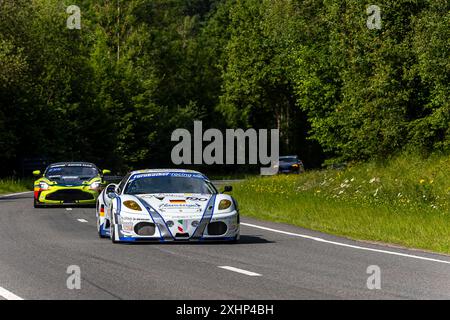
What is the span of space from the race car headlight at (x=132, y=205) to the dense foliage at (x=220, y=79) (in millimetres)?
13985

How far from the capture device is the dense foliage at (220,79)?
3453 centimetres

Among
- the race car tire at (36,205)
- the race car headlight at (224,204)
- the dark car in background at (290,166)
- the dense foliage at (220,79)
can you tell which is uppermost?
the dense foliage at (220,79)

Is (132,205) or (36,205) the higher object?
Result: (132,205)

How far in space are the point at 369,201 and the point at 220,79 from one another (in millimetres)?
67638

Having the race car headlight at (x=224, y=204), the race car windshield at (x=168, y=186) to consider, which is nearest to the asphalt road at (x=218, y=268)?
the race car headlight at (x=224, y=204)

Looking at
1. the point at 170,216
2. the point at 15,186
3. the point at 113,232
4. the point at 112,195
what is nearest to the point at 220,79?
the point at 15,186

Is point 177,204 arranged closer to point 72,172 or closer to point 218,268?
point 218,268

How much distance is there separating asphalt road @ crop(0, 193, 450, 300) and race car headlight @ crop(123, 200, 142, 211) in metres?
0.61

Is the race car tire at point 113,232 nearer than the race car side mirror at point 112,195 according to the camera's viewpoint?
Yes

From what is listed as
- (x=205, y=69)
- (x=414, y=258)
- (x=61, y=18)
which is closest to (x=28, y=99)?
(x=61, y=18)

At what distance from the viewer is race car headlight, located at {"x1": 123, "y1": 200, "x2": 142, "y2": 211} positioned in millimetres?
18469

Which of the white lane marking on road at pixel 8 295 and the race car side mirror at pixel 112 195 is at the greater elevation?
the race car side mirror at pixel 112 195

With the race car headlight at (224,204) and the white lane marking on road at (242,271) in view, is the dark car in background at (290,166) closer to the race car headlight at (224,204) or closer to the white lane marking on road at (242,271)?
the race car headlight at (224,204)

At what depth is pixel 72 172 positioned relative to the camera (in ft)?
109
